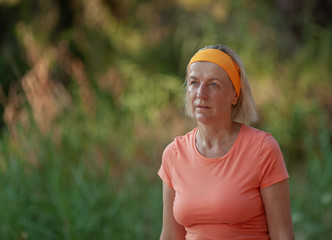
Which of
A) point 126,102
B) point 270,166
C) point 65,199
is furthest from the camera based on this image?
point 126,102

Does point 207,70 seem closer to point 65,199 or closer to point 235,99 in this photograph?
point 235,99

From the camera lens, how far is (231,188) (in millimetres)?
1866

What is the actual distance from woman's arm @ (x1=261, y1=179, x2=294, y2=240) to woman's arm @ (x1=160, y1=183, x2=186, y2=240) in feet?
1.41

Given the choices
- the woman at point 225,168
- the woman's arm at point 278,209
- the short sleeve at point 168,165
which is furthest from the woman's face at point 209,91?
the woman's arm at point 278,209

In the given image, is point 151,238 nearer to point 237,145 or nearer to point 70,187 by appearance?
point 70,187

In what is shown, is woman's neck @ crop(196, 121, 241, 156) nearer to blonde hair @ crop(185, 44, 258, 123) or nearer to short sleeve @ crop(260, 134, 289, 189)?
blonde hair @ crop(185, 44, 258, 123)

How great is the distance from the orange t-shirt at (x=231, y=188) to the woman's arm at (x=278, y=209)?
3cm

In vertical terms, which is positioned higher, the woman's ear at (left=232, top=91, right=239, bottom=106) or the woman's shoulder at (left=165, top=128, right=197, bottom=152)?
the woman's ear at (left=232, top=91, right=239, bottom=106)

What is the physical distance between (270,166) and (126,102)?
3.55 meters

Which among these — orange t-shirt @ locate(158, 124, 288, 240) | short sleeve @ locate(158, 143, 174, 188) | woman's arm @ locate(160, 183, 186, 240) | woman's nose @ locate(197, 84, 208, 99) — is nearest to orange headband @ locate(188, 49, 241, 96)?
woman's nose @ locate(197, 84, 208, 99)

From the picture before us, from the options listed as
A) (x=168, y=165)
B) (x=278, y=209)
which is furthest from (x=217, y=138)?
(x=278, y=209)

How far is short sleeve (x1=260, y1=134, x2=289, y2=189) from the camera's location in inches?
73.2

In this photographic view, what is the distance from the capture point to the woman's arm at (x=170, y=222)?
211 centimetres

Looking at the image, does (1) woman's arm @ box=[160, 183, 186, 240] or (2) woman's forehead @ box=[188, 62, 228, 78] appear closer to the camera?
(2) woman's forehead @ box=[188, 62, 228, 78]
